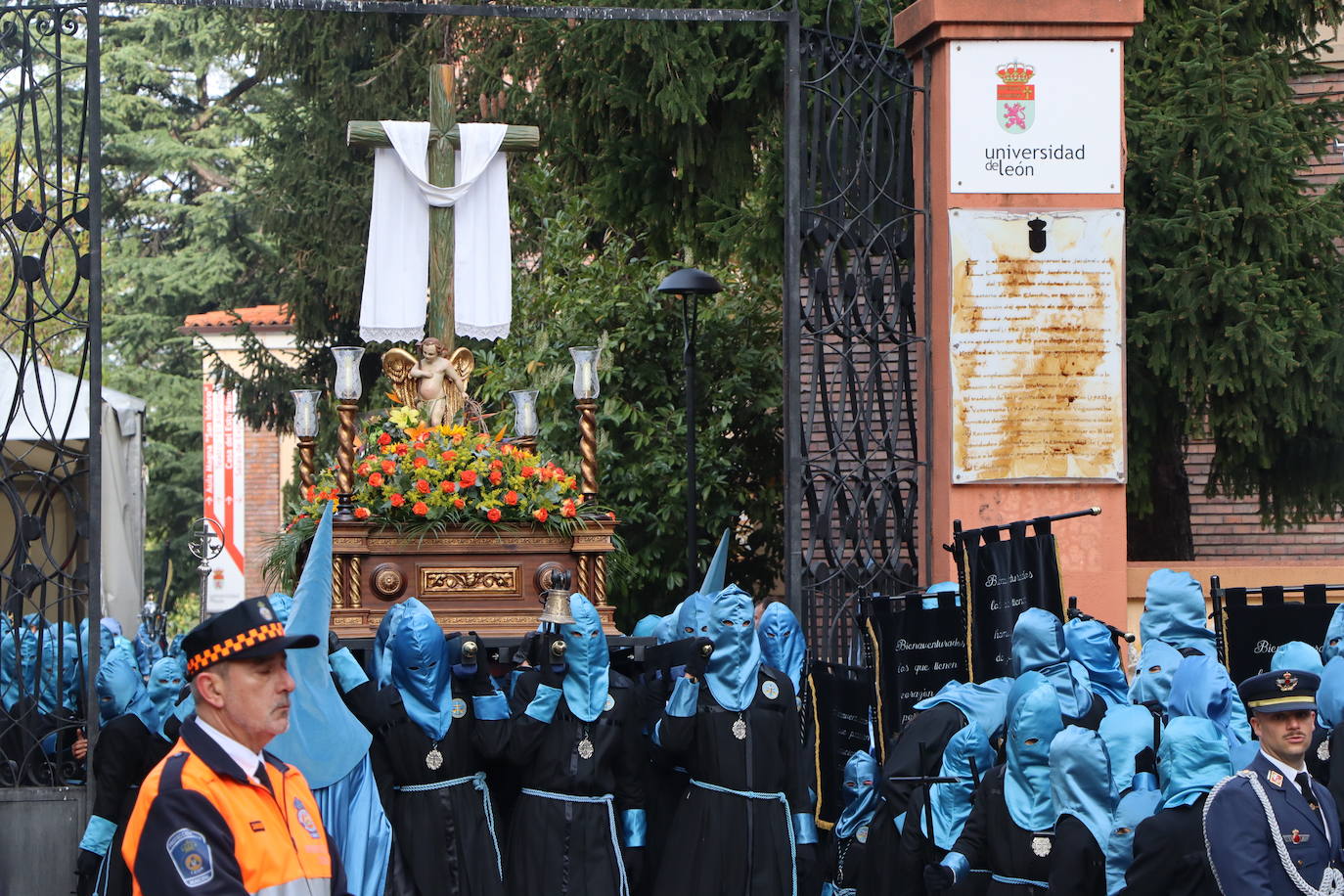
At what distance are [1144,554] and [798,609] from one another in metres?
5.72

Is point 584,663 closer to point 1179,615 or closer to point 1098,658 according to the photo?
point 1098,658

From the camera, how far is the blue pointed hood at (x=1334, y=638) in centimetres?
805

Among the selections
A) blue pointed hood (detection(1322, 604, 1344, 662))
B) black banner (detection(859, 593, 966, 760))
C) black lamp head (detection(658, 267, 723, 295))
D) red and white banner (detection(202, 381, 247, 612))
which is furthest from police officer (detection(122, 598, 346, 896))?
red and white banner (detection(202, 381, 247, 612))

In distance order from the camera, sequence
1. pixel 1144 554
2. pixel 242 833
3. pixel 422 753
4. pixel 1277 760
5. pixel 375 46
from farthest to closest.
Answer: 1. pixel 375 46
2. pixel 1144 554
3. pixel 422 753
4. pixel 1277 760
5. pixel 242 833

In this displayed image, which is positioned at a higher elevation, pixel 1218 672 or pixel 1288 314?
pixel 1288 314

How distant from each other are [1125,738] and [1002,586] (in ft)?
5.54

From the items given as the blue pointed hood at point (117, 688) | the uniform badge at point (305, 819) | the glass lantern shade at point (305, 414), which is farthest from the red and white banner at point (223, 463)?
the uniform badge at point (305, 819)

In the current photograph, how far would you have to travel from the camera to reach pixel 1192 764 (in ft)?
18.5

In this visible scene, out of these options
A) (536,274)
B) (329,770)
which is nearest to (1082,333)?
(329,770)

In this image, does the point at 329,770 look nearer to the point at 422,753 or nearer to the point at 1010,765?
the point at 422,753

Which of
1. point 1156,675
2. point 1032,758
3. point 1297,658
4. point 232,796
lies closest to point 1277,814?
point 1032,758

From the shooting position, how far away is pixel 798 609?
9.63 metres

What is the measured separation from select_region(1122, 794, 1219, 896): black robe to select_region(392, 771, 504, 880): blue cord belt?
11.6ft

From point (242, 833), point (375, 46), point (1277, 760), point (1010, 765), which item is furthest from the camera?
point (375, 46)
